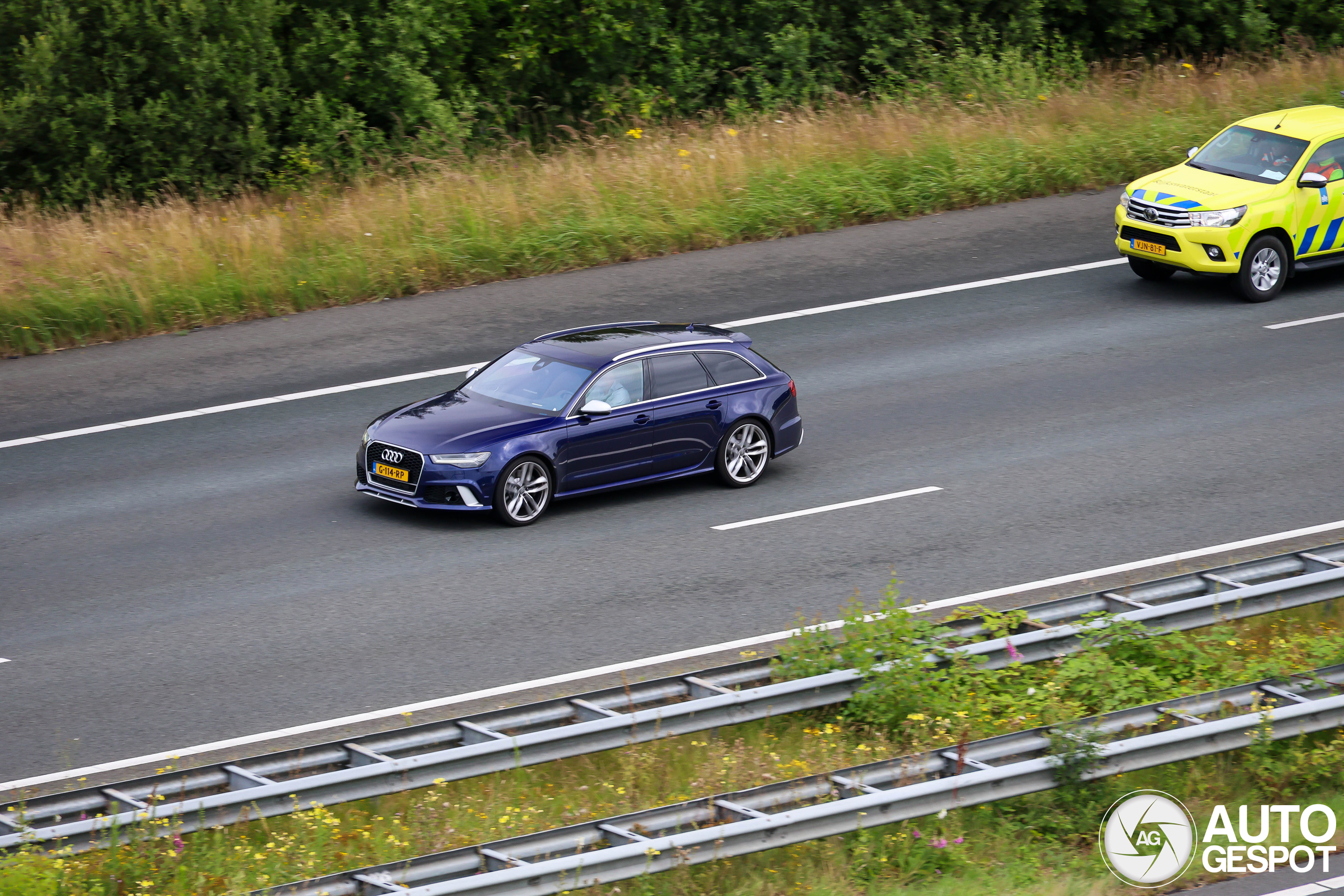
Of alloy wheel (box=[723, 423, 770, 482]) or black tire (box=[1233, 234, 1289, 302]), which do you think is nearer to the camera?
alloy wheel (box=[723, 423, 770, 482])

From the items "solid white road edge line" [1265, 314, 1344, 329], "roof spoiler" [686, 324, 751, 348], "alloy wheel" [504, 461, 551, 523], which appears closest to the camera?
"alloy wheel" [504, 461, 551, 523]

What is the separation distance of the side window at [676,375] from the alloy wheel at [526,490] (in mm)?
1351

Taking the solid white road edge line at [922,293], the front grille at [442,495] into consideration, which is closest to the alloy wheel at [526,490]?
the front grille at [442,495]

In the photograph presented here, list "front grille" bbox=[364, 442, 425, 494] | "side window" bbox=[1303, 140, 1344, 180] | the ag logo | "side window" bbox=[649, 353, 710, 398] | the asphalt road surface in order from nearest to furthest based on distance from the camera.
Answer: the ag logo → the asphalt road surface → "front grille" bbox=[364, 442, 425, 494] → "side window" bbox=[649, 353, 710, 398] → "side window" bbox=[1303, 140, 1344, 180]

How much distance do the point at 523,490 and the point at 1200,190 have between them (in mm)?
10209

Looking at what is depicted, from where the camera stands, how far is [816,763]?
383 inches

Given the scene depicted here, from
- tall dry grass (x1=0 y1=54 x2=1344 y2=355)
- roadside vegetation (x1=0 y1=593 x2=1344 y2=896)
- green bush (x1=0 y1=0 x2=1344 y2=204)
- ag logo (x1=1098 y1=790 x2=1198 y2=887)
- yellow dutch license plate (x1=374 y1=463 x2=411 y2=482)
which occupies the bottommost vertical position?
ag logo (x1=1098 y1=790 x2=1198 y2=887)

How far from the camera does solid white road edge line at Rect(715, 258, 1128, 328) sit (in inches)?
755

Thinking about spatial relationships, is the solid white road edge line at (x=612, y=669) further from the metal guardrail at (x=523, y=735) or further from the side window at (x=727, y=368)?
the side window at (x=727, y=368)

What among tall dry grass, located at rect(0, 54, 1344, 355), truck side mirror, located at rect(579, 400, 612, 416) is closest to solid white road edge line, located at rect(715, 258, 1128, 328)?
tall dry grass, located at rect(0, 54, 1344, 355)

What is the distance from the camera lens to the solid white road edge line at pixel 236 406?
1609 centimetres

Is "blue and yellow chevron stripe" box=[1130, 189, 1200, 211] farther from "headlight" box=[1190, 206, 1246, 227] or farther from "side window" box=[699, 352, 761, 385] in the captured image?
"side window" box=[699, 352, 761, 385]

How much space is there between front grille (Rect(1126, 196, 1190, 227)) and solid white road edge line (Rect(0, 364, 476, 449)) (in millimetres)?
8437

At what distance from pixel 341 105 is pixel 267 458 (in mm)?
13443
